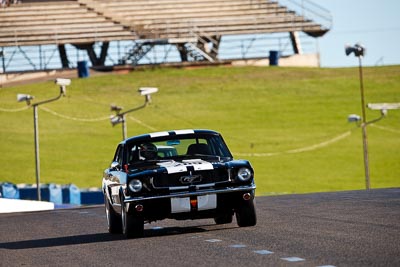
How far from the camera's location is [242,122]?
71.7 metres

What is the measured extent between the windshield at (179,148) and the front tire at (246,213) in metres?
1.06

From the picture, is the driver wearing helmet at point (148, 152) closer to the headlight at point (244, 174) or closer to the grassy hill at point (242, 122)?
the headlight at point (244, 174)

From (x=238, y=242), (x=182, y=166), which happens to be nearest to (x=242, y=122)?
(x=182, y=166)

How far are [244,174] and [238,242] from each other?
2.34 m

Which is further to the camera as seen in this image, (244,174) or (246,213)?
(246,213)

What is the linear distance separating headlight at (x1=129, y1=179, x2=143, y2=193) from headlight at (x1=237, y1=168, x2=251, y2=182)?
1397mm

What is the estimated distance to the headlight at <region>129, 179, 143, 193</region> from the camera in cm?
1656

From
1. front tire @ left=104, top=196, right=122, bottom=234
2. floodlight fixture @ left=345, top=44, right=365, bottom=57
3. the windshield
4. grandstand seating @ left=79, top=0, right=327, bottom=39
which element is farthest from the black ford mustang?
grandstand seating @ left=79, top=0, right=327, bottom=39

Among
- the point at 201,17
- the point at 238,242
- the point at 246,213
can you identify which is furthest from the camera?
the point at 201,17

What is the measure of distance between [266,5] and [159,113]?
818 inches

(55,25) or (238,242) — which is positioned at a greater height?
(55,25)

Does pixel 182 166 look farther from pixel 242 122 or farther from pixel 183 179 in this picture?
pixel 242 122

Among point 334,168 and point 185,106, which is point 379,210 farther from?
point 185,106

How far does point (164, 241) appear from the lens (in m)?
15.8
